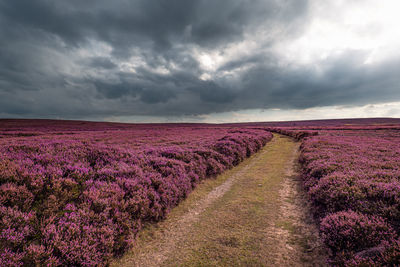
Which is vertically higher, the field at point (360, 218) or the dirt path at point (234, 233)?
the field at point (360, 218)

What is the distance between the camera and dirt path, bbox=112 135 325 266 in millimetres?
4660

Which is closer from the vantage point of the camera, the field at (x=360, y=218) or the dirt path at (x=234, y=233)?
the field at (x=360, y=218)

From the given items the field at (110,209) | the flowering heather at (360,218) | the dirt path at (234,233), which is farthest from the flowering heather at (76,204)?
the flowering heather at (360,218)

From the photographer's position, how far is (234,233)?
5.74 metres

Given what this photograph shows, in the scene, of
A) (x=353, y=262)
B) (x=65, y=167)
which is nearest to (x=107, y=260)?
(x=65, y=167)

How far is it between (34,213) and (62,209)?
660 millimetres

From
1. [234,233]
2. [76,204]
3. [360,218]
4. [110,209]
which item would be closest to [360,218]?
[360,218]

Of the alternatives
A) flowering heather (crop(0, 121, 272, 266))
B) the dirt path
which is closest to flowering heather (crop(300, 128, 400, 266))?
the dirt path

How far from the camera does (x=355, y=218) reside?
15.4 feet

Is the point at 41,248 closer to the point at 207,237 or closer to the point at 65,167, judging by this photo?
the point at 65,167

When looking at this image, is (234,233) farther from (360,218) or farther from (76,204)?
(76,204)

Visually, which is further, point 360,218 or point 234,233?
point 234,233

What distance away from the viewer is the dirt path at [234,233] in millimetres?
4660

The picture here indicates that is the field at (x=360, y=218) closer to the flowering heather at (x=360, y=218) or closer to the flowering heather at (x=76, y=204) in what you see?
the flowering heather at (x=360, y=218)
